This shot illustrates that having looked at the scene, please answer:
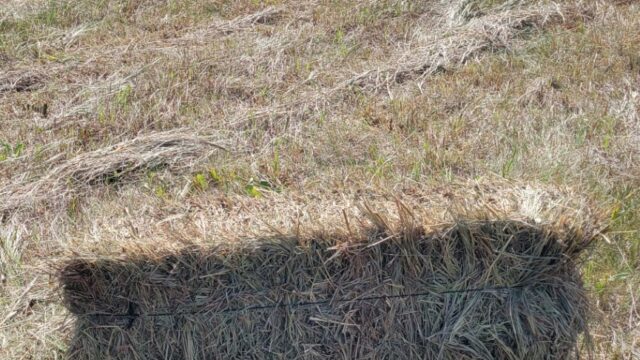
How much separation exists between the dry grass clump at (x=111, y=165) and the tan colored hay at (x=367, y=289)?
1.40 m

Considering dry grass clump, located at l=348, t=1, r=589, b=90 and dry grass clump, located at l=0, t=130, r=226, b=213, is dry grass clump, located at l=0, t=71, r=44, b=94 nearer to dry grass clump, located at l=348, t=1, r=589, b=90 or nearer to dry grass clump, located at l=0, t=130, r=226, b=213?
dry grass clump, located at l=0, t=130, r=226, b=213

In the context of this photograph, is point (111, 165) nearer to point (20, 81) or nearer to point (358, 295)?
point (20, 81)

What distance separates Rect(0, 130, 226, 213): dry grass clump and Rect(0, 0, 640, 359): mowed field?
0.04 ft

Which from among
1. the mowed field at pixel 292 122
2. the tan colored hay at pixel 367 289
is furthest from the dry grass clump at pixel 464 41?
the tan colored hay at pixel 367 289

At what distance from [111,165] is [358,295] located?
7.12 feet

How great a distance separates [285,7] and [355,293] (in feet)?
15.3

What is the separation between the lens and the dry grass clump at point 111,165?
13.7ft

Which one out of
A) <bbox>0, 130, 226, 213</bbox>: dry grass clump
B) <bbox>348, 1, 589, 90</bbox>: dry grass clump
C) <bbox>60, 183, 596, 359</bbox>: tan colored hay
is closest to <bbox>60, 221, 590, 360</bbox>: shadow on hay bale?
<bbox>60, 183, 596, 359</bbox>: tan colored hay

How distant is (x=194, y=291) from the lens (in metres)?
2.89

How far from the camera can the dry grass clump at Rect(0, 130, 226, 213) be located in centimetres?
416

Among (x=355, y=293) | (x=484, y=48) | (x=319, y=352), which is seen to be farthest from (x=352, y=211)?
(x=484, y=48)

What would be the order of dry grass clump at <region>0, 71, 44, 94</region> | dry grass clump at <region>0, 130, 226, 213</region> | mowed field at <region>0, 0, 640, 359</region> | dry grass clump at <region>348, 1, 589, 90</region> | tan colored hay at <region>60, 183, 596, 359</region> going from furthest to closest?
dry grass clump at <region>0, 71, 44, 94</region>, dry grass clump at <region>348, 1, 589, 90</region>, dry grass clump at <region>0, 130, 226, 213</region>, mowed field at <region>0, 0, 640, 359</region>, tan colored hay at <region>60, 183, 596, 359</region>

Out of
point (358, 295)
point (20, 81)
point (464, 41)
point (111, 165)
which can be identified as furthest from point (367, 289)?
point (20, 81)

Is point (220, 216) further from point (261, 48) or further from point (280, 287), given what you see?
point (261, 48)
